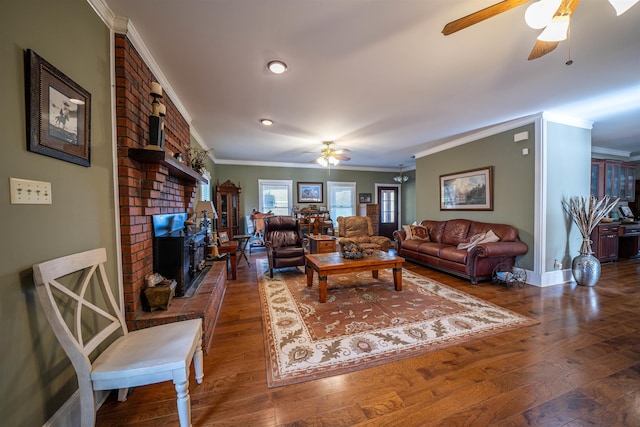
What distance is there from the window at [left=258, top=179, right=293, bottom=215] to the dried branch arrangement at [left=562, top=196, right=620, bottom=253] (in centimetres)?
590

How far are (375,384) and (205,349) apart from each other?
138 centimetres

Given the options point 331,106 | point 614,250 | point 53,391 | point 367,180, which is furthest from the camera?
point 367,180

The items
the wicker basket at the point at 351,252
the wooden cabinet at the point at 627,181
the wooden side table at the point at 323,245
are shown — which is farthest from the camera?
the wooden cabinet at the point at 627,181

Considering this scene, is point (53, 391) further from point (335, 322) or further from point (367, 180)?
point (367, 180)

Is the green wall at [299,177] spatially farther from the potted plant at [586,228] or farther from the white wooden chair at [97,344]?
the white wooden chair at [97,344]

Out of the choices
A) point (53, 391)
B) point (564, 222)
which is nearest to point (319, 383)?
point (53, 391)

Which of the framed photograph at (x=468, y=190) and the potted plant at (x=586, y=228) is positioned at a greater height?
the framed photograph at (x=468, y=190)

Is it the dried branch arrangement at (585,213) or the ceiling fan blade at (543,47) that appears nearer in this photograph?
the ceiling fan blade at (543,47)

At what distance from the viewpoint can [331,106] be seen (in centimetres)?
306

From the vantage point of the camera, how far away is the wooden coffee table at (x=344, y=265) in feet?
9.32

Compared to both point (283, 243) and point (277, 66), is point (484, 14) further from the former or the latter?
point (283, 243)

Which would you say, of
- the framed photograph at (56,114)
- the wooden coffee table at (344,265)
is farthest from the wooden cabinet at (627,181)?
the framed photograph at (56,114)

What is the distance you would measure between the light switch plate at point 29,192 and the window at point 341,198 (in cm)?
643

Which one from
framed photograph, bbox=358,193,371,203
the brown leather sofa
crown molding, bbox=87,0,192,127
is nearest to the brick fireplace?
crown molding, bbox=87,0,192,127
